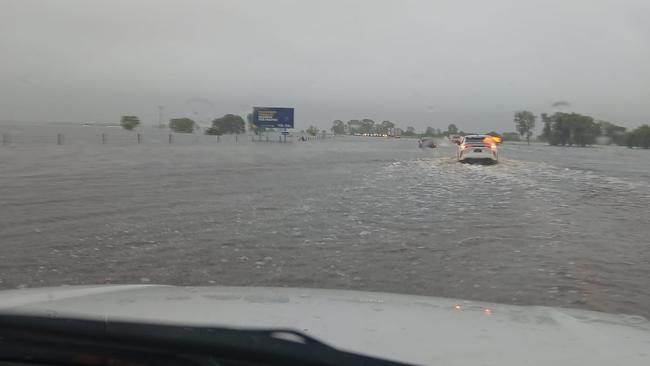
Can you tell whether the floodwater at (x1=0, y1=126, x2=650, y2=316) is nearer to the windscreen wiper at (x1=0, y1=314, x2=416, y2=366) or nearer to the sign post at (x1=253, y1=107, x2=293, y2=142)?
the windscreen wiper at (x1=0, y1=314, x2=416, y2=366)

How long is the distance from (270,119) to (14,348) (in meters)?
67.8

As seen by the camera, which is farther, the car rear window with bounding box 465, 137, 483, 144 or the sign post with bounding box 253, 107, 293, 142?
the sign post with bounding box 253, 107, 293, 142

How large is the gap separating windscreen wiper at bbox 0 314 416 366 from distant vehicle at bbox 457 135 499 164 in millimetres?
26728

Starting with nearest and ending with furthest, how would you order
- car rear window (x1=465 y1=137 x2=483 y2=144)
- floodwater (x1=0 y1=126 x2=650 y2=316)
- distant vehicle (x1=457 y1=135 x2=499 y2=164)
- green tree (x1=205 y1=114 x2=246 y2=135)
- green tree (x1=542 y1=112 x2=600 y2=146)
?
floodwater (x1=0 y1=126 x2=650 y2=316), distant vehicle (x1=457 y1=135 x2=499 y2=164), car rear window (x1=465 y1=137 x2=483 y2=144), green tree (x1=542 y1=112 x2=600 y2=146), green tree (x1=205 y1=114 x2=246 y2=135)

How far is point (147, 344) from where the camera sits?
2.22m

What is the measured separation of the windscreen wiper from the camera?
81.9 inches

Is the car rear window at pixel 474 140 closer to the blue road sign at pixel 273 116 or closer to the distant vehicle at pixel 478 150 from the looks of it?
the distant vehicle at pixel 478 150

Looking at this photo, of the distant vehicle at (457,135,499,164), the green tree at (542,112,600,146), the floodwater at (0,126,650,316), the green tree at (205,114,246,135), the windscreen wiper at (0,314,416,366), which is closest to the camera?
the windscreen wiper at (0,314,416,366)

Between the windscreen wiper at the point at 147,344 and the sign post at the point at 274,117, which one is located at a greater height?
the sign post at the point at 274,117

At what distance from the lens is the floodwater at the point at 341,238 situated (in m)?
6.02

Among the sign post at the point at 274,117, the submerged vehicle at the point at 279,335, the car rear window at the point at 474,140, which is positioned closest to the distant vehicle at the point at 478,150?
the car rear window at the point at 474,140

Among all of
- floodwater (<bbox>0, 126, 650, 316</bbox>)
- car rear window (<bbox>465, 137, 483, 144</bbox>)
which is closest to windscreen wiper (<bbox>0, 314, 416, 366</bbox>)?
floodwater (<bbox>0, 126, 650, 316</bbox>)

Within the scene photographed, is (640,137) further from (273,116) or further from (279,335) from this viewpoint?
(279,335)

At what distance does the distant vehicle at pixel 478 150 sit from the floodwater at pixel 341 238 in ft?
38.5
